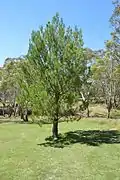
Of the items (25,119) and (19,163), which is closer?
(19,163)

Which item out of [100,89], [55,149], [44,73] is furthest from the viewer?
[100,89]

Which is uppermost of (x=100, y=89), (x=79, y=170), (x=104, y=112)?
(x=100, y=89)

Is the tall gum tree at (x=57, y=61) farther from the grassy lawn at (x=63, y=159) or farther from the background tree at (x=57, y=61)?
the grassy lawn at (x=63, y=159)

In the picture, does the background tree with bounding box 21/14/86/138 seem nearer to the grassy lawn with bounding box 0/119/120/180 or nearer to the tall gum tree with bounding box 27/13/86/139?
the tall gum tree with bounding box 27/13/86/139

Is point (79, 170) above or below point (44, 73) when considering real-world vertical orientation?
below

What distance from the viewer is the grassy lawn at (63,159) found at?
887 inches

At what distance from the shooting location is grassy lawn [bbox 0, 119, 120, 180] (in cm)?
2253

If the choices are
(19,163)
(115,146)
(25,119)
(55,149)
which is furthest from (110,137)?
(25,119)

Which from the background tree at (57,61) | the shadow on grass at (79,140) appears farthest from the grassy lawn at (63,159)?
the background tree at (57,61)

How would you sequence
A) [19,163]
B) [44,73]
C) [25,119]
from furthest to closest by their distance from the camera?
[25,119] < [44,73] < [19,163]

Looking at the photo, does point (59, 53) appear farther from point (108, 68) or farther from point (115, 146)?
point (108, 68)

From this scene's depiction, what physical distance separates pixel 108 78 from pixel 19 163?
54059 mm

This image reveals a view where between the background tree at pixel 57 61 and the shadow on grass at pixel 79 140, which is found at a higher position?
the background tree at pixel 57 61

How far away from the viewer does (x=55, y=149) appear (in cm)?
3156
